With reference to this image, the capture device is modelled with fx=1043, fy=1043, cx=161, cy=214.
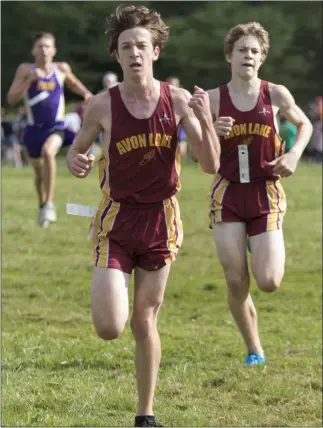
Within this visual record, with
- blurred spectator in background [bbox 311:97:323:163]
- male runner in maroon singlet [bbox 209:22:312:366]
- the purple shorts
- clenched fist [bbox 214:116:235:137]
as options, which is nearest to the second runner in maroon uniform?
male runner in maroon singlet [bbox 209:22:312:366]

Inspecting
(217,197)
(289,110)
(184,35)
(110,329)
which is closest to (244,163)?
(217,197)

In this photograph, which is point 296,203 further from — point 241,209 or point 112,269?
point 112,269

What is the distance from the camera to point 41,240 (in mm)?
14148

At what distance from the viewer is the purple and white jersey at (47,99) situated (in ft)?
46.5

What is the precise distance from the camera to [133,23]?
6.02 metres

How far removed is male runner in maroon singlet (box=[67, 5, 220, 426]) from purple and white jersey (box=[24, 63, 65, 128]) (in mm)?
Answer: 8204

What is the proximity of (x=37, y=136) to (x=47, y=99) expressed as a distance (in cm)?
53

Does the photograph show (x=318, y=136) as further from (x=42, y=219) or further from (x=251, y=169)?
(x=251, y=169)

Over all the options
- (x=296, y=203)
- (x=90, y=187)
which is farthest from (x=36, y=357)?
(x=90, y=187)

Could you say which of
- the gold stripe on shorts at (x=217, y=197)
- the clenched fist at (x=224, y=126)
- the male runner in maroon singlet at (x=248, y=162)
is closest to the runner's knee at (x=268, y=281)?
the male runner in maroon singlet at (x=248, y=162)

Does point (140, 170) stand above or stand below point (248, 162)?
below

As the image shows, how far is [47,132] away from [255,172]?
7.22 meters

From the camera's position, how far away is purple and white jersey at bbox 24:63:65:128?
46.5 ft

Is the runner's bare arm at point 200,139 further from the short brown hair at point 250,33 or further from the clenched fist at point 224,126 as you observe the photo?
the short brown hair at point 250,33
